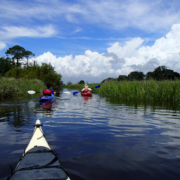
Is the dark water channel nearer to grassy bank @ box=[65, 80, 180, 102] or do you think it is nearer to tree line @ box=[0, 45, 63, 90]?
grassy bank @ box=[65, 80, 180, 102]

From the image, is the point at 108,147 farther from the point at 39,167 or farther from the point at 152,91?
the point at 152,91

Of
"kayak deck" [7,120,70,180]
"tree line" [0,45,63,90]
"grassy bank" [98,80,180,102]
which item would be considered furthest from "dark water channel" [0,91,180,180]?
"tree line" [0,45,63,90]

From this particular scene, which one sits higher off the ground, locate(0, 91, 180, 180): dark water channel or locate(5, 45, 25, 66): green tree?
locate(5, 45, 25, 66): green tree

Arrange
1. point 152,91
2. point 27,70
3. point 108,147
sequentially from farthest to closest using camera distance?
1. point 27,70
2. point 152,91
3. point 108,147

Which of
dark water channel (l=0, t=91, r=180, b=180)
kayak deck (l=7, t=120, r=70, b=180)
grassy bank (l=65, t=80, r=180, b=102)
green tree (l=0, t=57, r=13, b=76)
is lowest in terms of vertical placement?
dark water channel (l=0, t=91, r=180, b=180)

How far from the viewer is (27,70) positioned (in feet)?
160

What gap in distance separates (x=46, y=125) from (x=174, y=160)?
4.25 m

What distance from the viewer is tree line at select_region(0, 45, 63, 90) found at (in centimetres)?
4300

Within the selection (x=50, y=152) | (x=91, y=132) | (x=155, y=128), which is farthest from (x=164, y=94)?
(x=50, y=152)

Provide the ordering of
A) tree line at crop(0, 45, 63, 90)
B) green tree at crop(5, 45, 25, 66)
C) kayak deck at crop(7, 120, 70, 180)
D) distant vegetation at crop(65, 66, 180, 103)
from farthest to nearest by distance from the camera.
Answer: green tree at crop(5, 45, 25, 66)
tree line at crop(0, 45, 63, 90)
distant vegetation at crop(65, 66, 180, 103)
kayak deck at crop(7, 120, 70, 180)

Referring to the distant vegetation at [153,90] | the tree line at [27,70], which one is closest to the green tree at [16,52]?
the tree line at [27,70]

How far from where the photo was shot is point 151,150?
13.3 feet

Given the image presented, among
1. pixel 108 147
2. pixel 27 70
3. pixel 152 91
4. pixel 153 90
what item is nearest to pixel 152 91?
pixel 152 91

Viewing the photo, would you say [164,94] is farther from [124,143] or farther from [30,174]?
[30,174]
